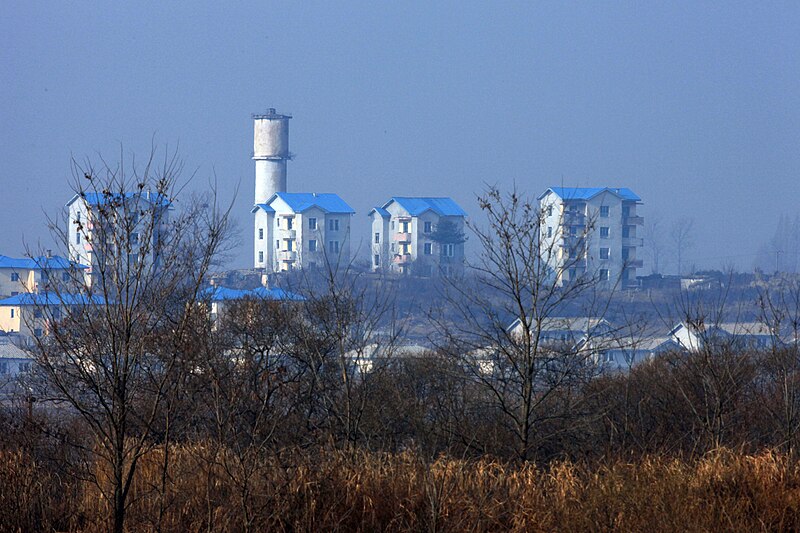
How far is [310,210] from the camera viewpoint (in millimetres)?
72125

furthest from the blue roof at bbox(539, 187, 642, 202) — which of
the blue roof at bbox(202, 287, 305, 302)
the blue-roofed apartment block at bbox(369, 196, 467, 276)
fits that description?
the blue roof at bbox(202, 287, 305, 302)

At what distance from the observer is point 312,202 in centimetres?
7281

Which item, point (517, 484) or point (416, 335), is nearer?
point (517, 484)

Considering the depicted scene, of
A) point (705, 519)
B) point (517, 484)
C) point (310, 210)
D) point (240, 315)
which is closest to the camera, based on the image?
point (705, 519)

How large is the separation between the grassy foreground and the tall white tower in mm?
70885

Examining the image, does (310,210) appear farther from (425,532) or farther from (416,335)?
(425,532)

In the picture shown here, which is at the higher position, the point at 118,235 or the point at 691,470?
the point at 118,235

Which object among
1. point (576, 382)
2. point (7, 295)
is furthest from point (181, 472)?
point (7, 295)

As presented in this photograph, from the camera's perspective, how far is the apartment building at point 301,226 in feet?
237

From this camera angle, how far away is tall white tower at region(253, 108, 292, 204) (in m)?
77.2

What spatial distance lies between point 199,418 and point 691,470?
18.6 feet

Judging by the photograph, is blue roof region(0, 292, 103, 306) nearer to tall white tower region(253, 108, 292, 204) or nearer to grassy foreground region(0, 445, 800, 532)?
grassy foreground region(0, 445, 800, 532)

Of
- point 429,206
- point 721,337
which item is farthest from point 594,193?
point 721,337

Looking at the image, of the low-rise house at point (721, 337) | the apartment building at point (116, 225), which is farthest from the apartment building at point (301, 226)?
the apartment building at point (116, 225)
